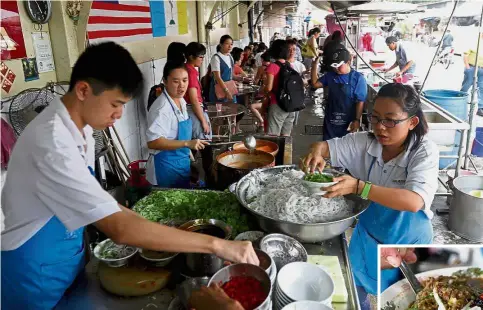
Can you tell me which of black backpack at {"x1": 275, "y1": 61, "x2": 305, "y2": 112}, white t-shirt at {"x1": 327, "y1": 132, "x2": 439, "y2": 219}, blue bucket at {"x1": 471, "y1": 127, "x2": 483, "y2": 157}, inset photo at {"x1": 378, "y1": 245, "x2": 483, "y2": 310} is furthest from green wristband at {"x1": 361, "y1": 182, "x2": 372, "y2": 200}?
blue bucket at {"x1": 471, "y1": 127, "x2": 483, "y2": 157}

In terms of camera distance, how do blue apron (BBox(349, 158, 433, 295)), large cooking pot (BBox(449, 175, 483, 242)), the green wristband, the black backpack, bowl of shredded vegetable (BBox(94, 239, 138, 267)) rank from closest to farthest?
bowl of shredded vegetable (BBox(94, 239, 138, 267)) → the green wristband → blue apron (BBox(349, 158, 433, 295)) → large cooking pot (BBox(449, 175, 483, 242)) → the black backpack

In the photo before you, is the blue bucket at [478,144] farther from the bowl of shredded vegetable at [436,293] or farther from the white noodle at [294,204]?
the bowl of shredded vegetable at [436,293]

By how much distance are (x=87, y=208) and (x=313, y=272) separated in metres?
0.94

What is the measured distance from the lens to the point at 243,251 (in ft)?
4.59

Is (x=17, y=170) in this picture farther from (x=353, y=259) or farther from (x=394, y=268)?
(x=353, y=259)

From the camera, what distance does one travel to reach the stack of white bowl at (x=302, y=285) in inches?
53.0

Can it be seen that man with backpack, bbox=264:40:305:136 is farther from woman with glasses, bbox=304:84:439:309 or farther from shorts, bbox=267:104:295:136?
woman with glasses, bbox=304:84:439:309

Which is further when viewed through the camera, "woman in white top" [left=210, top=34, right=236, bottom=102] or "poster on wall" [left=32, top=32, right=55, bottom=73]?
"woman in white top" [left=210, top=34, right=236, bottom=102]

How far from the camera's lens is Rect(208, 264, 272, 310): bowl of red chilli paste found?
1232 mm

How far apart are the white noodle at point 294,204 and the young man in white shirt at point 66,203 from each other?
1.67 ft

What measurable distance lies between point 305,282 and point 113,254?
0.91 meters

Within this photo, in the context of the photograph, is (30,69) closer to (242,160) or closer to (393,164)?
(242,160)

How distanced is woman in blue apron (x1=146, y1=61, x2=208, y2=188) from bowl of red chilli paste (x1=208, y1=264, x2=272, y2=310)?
5.23ft

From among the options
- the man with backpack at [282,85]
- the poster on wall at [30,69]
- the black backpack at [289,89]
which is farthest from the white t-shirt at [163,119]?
the black backpack at [289,89]
